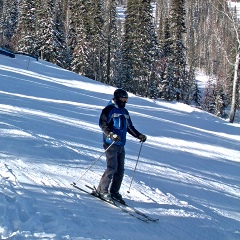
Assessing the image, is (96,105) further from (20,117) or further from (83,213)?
(83,213)

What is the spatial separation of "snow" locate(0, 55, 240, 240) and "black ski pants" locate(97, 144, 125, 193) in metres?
0.34

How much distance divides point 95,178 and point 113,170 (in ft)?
4.51

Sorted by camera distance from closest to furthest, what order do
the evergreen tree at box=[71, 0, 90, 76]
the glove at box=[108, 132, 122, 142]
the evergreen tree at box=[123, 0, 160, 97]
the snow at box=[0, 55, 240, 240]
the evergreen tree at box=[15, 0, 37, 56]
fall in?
the snow at box=[0, 55, 240, 240] < the glove at box=[108, 132, 122, 142] < the evergreen tree at box=[123, 0, 160, 97] < the evergreen tree at box=[71, 0, 90, 76] < the evergreen tree at box=[15, 0, 37, 56]

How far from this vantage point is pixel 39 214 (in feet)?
15.1

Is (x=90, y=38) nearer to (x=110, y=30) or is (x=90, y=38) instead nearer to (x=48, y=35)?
(x=110, y=30)

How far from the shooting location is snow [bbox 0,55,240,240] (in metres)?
4.67

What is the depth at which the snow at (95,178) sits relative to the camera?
4.67m

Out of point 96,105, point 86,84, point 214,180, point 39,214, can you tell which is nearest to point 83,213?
point 39,214

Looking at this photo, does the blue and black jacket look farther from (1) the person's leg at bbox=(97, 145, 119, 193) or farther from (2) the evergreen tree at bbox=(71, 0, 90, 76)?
(2) the evergreen tree at bbox=(71, 0, 90, 76)

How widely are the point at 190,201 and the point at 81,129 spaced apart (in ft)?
18.6

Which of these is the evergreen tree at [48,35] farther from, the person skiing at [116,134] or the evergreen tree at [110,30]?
the person skiing at [116,134]

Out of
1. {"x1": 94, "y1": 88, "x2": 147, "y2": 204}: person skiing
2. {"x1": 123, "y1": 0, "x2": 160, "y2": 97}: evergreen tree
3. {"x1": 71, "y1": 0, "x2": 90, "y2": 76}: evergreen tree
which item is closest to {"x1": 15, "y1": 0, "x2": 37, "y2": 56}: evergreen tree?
{"x1": 71, "y1": 0, "x2": 90, "y2": 76}: evergreen tree

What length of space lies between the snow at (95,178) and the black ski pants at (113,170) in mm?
341

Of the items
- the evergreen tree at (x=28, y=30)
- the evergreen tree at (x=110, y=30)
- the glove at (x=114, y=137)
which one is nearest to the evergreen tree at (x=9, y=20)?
the evergreen tree at (x=28, y=30)
